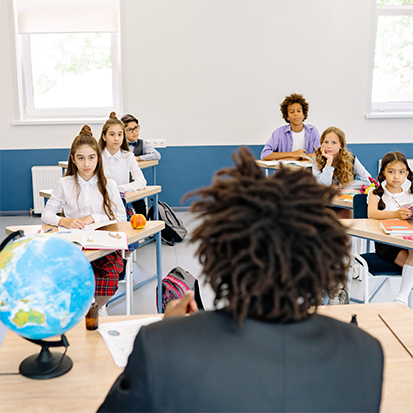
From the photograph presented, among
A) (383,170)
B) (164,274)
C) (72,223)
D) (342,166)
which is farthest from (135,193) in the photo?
(383,170)

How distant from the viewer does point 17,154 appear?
221 inches

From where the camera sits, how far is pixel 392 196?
303 cm

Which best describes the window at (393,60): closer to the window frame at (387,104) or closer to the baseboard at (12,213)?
the window frame at (387,104)

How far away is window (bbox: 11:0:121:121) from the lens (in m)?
5.41

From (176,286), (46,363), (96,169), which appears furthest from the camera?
(96,169)

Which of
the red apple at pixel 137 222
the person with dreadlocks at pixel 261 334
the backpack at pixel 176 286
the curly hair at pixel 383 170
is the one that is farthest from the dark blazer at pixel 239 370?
the curly hair at pixel 383 170

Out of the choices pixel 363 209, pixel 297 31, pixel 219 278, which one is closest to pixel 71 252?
pixel 219 278

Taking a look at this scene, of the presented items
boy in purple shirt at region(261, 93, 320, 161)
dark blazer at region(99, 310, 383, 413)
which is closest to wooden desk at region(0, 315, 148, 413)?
dark blazer at region(99, 310, 383, 413)

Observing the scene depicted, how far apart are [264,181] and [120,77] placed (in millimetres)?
5279

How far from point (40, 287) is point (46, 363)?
0.26 m

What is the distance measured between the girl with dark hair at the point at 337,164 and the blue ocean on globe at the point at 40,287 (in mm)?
2921

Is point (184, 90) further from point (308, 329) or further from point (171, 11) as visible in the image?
point (308, 329)

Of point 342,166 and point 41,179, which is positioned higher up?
point 342,166

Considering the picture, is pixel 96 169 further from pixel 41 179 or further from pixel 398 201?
pixel 41 179
